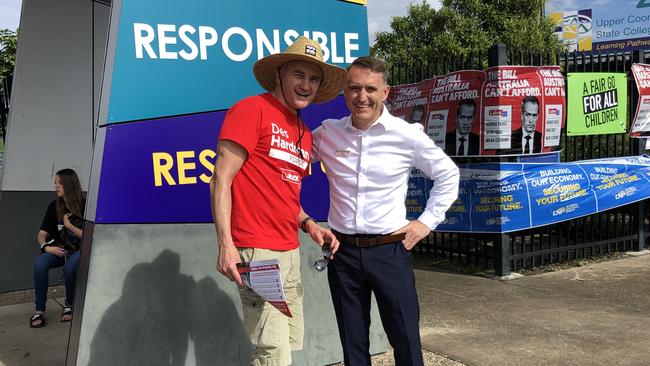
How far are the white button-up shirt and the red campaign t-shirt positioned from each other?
286mm

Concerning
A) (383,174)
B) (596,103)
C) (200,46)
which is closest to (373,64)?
(383,174)

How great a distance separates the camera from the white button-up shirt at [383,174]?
2.76 meters

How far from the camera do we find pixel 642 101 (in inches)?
293

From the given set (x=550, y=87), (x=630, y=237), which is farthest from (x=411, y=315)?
(x=630, y=237)

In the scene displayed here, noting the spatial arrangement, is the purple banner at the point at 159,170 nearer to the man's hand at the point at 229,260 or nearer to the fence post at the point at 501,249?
the man's hand at the point at 229,260

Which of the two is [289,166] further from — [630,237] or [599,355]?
[630,237]

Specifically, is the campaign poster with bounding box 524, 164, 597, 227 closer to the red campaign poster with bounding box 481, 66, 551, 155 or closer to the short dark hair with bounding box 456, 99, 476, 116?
the red campaign poster with bounding box 481, 66, 551, 155

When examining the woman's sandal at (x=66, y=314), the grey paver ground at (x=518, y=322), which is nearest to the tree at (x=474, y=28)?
the grey paver ground at (x=518, y=322)

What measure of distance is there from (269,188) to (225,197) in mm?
214

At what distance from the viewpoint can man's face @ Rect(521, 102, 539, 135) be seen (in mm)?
6277

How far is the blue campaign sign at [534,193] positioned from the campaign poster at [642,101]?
0.57 m

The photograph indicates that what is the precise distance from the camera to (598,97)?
7062 millimetres

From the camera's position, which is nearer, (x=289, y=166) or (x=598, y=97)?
(x=289, y=166)

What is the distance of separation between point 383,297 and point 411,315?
0.51ft
